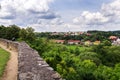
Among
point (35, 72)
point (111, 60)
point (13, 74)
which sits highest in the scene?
point (35, 72)

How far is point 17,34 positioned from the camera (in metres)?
28.7

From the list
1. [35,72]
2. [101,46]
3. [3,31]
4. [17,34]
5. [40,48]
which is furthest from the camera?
[101,46]

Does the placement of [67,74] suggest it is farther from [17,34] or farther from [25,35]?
[17,34]

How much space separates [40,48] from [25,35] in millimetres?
4782

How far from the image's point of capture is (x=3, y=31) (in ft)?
102

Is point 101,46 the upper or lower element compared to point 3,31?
lower

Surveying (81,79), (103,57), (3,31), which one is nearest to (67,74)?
(81,79)

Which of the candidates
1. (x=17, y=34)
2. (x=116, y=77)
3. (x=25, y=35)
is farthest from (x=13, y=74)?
(x=116, y=77)

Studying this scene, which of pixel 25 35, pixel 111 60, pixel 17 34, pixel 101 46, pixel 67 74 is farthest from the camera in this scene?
pixel 101 46

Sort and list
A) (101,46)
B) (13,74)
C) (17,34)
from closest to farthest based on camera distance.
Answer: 1. (13,74)
2. (17,34)
3. (101,46)

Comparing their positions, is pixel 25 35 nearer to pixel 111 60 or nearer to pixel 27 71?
pixel 27 71

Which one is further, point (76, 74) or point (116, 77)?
point (116, 77)

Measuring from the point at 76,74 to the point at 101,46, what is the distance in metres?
54.6

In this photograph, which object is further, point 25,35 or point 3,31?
point 3,31
